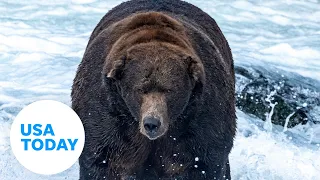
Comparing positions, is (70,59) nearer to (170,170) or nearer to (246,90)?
(246,90)

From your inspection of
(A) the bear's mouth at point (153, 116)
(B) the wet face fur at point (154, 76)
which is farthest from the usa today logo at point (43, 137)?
(A) the bear's mouth at point (153, 116)

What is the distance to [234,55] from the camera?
10938 millimetres

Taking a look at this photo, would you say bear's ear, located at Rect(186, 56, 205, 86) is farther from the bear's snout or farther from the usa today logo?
→ the usa today logo

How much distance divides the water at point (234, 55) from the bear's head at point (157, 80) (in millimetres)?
2241

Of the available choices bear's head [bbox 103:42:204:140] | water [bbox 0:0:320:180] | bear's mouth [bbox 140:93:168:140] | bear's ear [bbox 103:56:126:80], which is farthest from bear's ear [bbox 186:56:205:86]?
water [bbox 0:0:320:180]

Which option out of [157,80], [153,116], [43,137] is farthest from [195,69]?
[43,137]

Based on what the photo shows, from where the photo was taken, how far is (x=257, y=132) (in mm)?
8070

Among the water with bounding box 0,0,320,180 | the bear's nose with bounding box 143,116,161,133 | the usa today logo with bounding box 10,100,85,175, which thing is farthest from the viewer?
the water with bounding box 0,0,320,180

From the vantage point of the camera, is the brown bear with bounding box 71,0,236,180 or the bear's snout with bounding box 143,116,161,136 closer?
the bear's snout with bounding box 143,116,161,136

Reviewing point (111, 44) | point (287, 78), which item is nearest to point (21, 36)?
point (287, 78)

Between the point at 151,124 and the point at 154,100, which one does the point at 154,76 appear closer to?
the point at 154,100

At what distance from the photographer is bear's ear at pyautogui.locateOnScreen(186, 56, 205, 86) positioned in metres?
4.53

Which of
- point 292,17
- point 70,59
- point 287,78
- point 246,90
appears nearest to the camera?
point 246,90

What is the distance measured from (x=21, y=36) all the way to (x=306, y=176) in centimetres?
579
